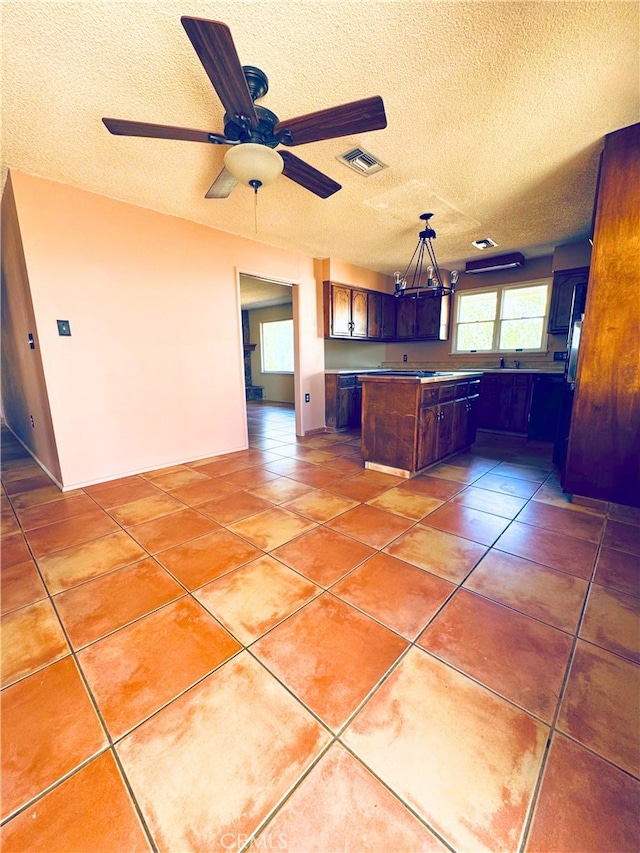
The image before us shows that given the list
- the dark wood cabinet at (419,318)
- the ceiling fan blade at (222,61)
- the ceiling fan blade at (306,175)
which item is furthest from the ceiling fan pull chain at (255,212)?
the dark wood cabinet at (419,318)

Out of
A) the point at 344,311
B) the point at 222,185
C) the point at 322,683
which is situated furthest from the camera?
the point at 344,311

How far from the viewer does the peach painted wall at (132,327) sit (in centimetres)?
279

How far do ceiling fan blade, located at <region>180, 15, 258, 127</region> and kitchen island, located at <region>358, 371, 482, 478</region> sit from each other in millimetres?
2183

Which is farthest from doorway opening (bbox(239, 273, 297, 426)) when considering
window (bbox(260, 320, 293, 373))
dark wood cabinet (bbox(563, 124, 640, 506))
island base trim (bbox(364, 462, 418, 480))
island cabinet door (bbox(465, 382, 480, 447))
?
dark wood cabinet (bbox(563, 124, 640, 506))

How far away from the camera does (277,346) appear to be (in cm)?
861

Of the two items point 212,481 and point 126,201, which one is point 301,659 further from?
point 126,201

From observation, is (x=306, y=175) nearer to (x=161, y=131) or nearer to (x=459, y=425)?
(x=161, y=131)

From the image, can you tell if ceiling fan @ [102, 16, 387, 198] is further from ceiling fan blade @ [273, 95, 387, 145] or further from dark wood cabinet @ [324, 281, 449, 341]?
dark wood cabinet @ [324, 281, 449, 341]

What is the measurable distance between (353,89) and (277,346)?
6869 millimetres

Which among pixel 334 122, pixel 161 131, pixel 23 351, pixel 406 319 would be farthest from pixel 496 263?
pixel 23 351

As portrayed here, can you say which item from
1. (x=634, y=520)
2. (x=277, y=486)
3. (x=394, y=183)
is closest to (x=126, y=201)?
(x=394, y=183)

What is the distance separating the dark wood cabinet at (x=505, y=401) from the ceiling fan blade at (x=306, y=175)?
371 centimetres

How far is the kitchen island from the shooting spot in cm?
→ 312

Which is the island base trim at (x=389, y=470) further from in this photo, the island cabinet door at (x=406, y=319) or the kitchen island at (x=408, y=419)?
the island cabinet door at (x=406, y=319)
